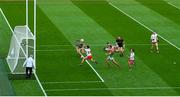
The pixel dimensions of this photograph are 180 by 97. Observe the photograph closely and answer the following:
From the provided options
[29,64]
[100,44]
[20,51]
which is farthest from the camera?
[100,44]

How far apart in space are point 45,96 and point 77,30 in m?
15.8

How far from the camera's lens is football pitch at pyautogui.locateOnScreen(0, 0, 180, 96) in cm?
3158

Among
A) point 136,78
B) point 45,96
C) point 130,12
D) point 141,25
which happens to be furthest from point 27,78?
point 130,12

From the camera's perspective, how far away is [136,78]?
3328cm

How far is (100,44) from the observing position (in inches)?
1614

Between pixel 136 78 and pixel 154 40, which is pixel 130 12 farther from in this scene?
pixel 136 78

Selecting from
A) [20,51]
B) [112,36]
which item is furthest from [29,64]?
[112,36]

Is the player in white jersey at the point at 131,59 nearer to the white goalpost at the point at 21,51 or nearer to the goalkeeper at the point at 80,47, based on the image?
the goalkeeper at the point at 80,47

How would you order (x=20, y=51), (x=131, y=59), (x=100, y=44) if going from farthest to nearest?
(x=100, y=44), (x=131, y=59), (x=20, y=51)

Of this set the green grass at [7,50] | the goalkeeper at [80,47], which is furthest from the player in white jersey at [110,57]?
the green grass at [7,50]

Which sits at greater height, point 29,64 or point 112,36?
point 29,64

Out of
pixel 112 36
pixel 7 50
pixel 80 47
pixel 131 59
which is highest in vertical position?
pixel 131 59

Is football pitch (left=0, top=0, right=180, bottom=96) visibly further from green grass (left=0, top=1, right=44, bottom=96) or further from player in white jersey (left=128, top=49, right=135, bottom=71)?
player in white jersey (left=128, top=49, right=135, bottom=71)

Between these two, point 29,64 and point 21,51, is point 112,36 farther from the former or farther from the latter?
point 29,64
